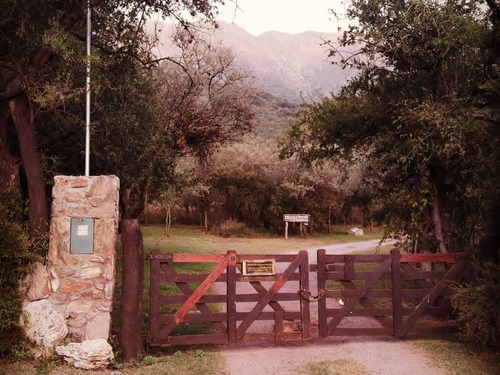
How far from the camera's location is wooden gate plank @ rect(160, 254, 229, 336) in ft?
26.0

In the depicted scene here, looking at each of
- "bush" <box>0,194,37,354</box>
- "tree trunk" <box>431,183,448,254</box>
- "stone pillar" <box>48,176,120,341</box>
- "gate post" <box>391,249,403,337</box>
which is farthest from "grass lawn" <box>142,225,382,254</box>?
"gate post" <box>391,249,403,337</box>

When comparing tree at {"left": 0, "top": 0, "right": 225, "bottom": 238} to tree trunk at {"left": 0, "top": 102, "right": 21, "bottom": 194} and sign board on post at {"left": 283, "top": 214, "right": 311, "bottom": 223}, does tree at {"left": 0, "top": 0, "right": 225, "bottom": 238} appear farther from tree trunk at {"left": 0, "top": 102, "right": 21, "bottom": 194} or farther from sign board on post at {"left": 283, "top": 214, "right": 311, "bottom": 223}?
sign board on post at {"left": 283, "top": 214, "right": 311, "bottom": 223}

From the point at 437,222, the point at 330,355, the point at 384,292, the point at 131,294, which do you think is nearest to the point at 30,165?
the point at 131,294

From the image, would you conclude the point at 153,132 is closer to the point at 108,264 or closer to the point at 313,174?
the point at 108,264

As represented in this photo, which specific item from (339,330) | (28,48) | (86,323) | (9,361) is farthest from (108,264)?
(28,48)

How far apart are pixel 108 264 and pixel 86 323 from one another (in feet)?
3.18

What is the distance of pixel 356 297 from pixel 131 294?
4022 mm

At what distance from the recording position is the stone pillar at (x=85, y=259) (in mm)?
7504

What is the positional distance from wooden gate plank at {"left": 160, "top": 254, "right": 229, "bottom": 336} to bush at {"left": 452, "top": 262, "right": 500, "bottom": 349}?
4042 mm

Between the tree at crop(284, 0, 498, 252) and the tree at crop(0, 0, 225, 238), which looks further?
the tree at crop(284, 0, 498, 252)

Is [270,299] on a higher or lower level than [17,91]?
lower

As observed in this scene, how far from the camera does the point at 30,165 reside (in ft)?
27.3

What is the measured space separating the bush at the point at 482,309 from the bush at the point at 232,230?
26995mm

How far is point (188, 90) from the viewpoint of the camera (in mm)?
17969
